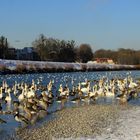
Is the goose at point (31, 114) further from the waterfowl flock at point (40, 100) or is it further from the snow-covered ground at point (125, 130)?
the snow-covered ground at point (125, 130)

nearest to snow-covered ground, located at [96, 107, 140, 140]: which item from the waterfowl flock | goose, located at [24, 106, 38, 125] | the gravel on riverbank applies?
the gravel on riverbank

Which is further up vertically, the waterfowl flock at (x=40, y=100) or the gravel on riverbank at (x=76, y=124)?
the waterfowl flock at (x=40, y=100)

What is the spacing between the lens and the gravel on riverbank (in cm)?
1684

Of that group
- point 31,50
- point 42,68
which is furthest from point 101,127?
point 31,50

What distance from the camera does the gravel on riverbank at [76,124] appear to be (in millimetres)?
16844

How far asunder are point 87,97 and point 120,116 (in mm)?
8154

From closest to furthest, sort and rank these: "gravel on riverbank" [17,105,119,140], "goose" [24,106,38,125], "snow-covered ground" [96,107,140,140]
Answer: "snow-covered ground" [96,107,140,140] → "gravel on riverbank" [17,105,119,140] → "goose" [24,106,38,125]

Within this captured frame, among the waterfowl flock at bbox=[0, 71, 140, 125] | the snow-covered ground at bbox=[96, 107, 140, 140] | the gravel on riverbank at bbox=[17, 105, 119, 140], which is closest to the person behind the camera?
the snow-covered ground at bbox=[96, 107, 140, 140]

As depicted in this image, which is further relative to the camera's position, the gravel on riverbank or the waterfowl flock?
the waterfowl flock

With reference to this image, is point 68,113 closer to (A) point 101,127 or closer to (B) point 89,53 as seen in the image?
(A) point 101,127

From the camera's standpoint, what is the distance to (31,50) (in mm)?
155625

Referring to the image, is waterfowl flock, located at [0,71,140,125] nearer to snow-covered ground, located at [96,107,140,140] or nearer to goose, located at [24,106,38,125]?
goose, located at [24,106,38,125]

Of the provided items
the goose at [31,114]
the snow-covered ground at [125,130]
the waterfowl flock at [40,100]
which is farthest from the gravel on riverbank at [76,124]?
the waterfowl flock at [40,100]

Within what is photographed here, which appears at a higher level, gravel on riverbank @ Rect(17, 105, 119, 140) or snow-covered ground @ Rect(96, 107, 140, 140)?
snow-covered ground @ Rect(96, 107, 140, 140)
